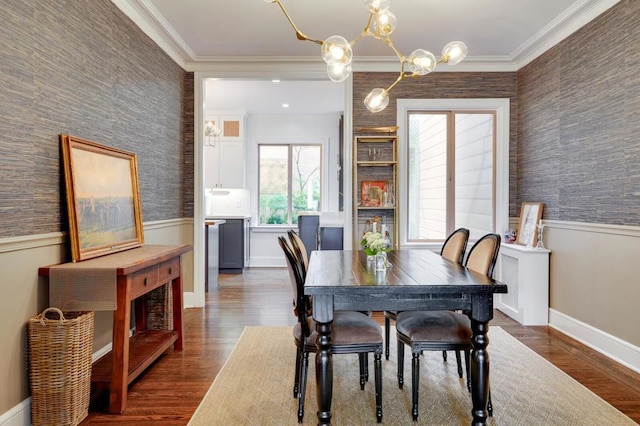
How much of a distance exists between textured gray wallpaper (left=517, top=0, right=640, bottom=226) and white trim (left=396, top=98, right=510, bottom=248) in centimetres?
21

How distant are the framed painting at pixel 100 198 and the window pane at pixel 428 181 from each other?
118 inches

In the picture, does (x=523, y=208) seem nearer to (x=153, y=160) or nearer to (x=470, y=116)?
(x=470, y=116)

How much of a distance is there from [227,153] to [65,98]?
4.72 m

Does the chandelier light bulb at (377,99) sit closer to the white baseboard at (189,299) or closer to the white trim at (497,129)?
the white trim at (497,129)

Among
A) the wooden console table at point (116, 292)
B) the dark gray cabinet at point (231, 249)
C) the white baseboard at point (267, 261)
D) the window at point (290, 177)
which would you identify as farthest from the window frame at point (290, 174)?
the wooden console table at point (116, 292)

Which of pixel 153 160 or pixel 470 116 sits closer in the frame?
pixel 153 160

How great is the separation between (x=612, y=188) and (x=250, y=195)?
18.3 feet

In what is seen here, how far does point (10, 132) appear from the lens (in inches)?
78.5

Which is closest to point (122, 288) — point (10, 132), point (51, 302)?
point (51, 302)

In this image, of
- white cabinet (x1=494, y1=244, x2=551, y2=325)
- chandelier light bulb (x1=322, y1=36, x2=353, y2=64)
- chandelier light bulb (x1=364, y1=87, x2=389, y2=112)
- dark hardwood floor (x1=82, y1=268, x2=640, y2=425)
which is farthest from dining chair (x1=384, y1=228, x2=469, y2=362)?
chandelier light bulb (x1=322, y1=36, x2=353, y2=64)

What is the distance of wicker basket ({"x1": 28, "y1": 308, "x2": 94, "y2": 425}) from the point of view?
201 cm

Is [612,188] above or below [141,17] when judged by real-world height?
below

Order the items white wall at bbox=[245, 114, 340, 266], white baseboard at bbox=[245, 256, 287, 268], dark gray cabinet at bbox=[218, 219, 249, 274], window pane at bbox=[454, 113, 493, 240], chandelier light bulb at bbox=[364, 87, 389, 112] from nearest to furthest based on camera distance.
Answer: chandelier light bulb at bbox=[364, 87, 389, 112] < window pane at bbox=[454, 113, 493, 240] < dark gray cabinet at bbox=[218, 219, 249, 274] < white baseboard at bbox=[245, 256, 287, 268] < white wall at bbox=[245, 114, 340, 266]

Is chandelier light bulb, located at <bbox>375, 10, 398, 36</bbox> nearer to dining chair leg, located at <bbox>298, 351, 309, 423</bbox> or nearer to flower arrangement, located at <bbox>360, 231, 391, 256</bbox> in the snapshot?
flower arrangement, located at <bbox>360, 231, 391, 256</bbox>
